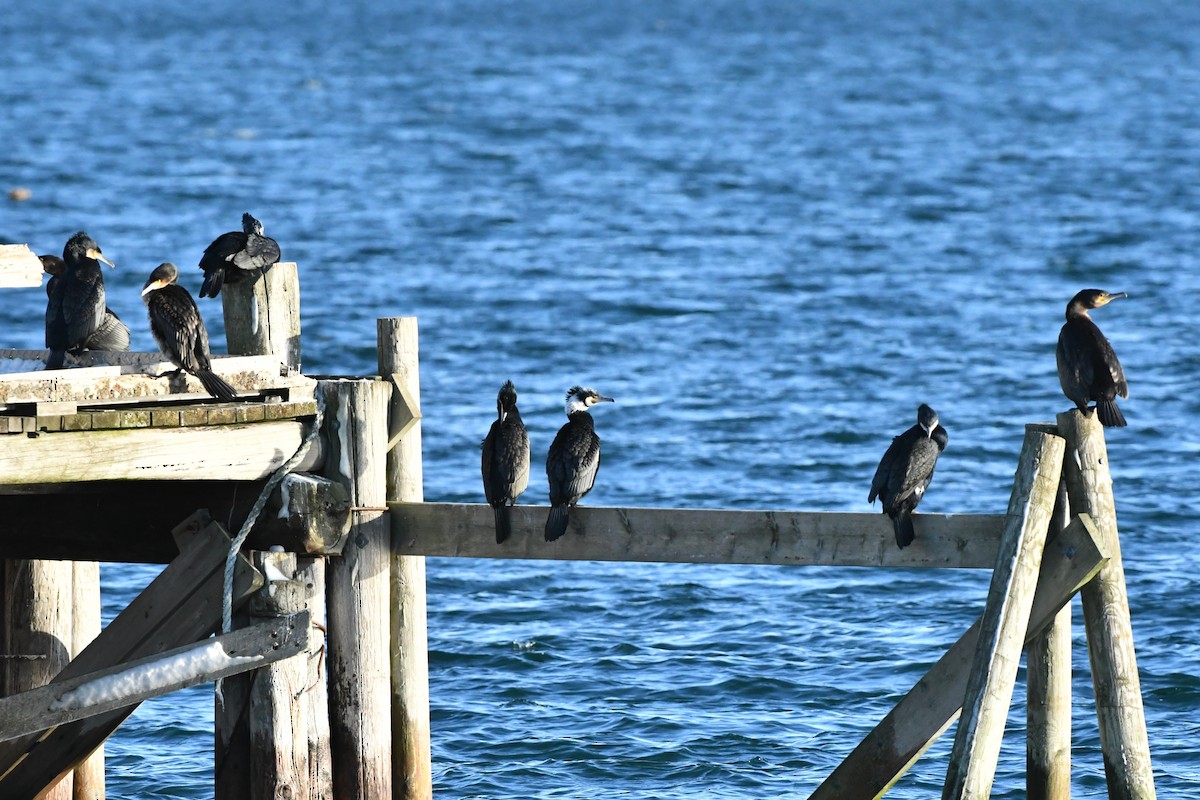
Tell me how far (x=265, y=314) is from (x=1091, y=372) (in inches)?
164

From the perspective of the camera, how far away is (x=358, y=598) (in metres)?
8.98

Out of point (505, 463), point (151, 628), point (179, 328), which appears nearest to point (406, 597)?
point (505, 463)

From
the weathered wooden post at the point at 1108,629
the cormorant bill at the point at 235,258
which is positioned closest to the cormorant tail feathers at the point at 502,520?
the cormorant bill at the point at 235,258

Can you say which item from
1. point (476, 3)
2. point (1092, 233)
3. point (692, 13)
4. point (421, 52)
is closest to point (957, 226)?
point (1092, 233)

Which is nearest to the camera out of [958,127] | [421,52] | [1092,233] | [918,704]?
[918,704]

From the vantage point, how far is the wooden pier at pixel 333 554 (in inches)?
323

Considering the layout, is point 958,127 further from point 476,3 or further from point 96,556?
point 476,3

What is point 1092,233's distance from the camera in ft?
124

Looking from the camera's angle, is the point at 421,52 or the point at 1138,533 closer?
the point at 1138,533

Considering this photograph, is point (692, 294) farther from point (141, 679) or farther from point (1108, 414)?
point (141, 679)

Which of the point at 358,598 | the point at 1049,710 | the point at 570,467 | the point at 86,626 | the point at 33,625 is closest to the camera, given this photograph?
the point at 1049,710

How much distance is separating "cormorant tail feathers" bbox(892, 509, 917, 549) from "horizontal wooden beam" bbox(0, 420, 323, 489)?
272 cm

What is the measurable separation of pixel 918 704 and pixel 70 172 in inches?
1642

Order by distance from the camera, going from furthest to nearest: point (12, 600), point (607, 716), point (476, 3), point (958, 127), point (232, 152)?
point (476, 3), point (958, 127), point (232, 152), point (607, 716), point (12, 600)
